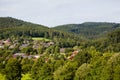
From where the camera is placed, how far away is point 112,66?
81.7 meters

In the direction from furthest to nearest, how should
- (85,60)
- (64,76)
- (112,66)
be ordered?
(85,60) → (64,76) → (112,66)

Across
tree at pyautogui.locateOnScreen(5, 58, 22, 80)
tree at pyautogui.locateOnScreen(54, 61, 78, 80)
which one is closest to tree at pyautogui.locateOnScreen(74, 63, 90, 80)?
tree at pyautogui.locateOnScreen(54, 61, 78, 80)

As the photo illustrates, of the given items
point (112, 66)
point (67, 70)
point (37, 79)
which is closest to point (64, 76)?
point (67, 70)

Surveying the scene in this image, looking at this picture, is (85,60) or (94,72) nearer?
(94,72)

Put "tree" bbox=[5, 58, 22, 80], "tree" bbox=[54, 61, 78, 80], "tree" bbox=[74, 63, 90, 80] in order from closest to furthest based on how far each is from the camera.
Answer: "tree" bbox=[74, 63, 90, 80] → "tree" bbox=[54, 61, 78, 80] → "tree" bbox=[5, 58, 22, 80]

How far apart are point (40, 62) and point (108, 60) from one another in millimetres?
18446

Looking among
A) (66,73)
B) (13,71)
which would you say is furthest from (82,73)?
(13,71)

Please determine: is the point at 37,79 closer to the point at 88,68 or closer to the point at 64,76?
the point at 64,76

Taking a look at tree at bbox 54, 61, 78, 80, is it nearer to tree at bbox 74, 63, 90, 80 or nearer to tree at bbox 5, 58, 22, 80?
tree at bbox 74, 63, 90, 80

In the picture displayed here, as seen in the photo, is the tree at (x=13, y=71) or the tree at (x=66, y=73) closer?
the tree at (x=66, y=73)

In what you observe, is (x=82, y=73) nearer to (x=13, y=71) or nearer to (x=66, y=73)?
(x=66, y=73)

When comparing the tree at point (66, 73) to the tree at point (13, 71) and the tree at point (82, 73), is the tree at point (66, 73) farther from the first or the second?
the tree at point (13, 71)

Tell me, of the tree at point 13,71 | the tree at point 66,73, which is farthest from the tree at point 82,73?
the tree at point 13,71

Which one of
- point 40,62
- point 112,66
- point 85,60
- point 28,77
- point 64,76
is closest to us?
point 28,77
